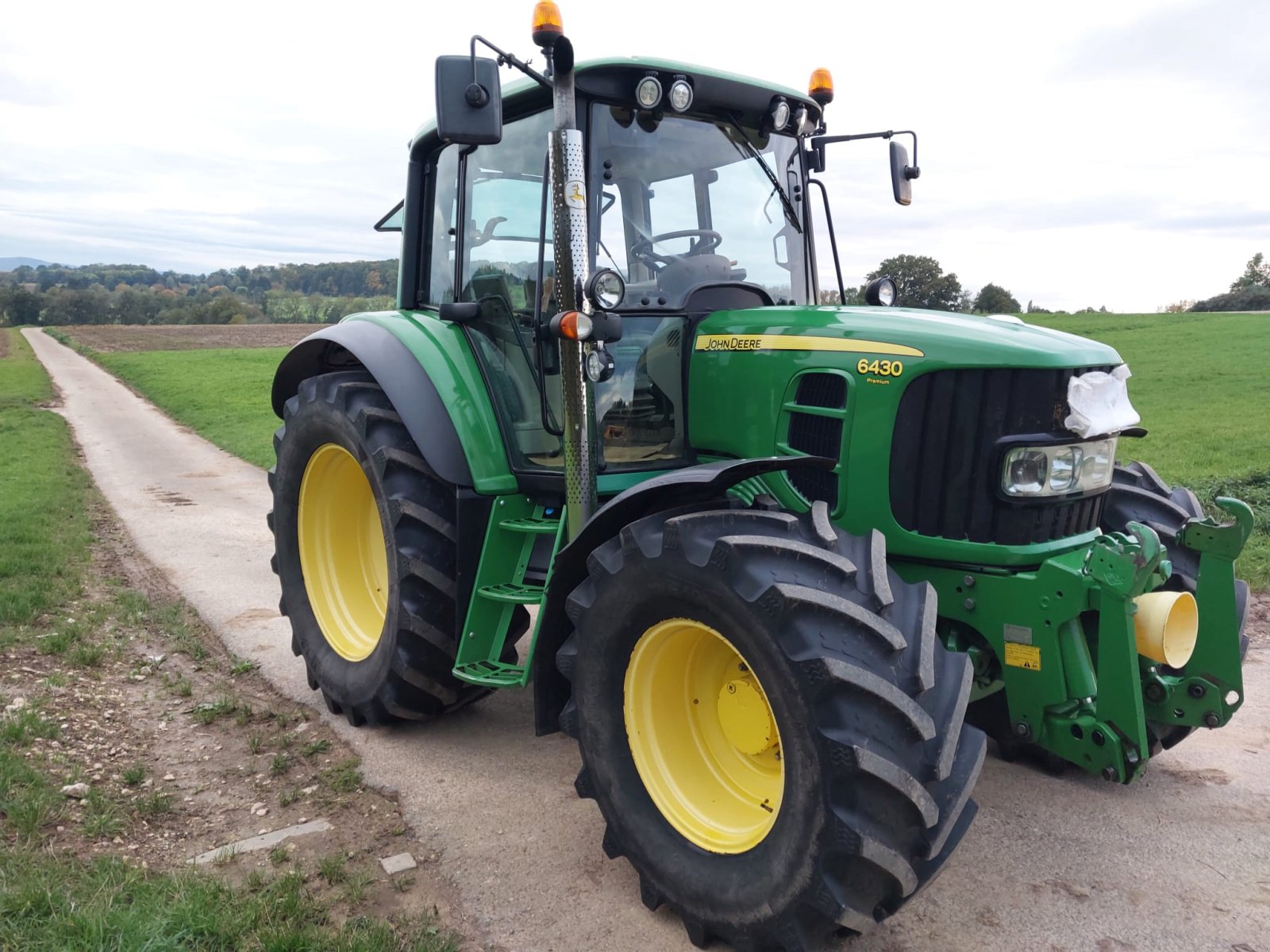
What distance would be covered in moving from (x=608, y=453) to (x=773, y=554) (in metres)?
1.21

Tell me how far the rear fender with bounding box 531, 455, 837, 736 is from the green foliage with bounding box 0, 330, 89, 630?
3.84 metres

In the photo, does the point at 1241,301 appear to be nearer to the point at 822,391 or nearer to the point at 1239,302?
the point at 1239,302

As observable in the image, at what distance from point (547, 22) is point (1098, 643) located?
251 cm

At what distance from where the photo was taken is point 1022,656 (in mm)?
2830

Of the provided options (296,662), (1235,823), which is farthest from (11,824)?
(1235,823)

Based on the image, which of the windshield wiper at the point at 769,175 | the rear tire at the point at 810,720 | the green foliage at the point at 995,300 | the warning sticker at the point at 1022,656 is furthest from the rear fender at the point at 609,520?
the green foliage at the point at 995,300

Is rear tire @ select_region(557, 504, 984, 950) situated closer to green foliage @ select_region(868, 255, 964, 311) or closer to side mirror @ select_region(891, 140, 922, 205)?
green foliage @ select_region(868, 255, 964, 311)

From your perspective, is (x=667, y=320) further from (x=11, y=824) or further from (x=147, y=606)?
(x=147, y=606)

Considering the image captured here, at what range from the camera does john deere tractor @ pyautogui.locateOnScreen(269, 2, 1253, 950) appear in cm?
244

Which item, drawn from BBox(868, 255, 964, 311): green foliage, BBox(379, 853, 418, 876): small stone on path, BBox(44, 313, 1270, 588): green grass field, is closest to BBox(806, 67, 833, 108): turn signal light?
BBox(868, 255, 964, 311): green foliage

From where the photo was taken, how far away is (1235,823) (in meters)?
3.25

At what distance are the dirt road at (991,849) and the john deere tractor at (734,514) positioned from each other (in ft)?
0.59

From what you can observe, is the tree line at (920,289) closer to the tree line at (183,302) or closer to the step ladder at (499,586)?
the step ladder at (499,586)

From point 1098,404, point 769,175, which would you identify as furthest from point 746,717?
point 769,175
